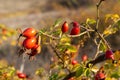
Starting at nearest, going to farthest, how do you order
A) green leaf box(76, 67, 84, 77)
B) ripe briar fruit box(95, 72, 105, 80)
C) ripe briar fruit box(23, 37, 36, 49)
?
ripe briar fruit box(23, 37, 36, 49), ripe briar fruit box(95, 72, 105, 80), green leaf box(76, 67, 84, 77)

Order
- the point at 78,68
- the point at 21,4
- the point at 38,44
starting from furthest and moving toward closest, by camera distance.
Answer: the point at 21,4
the point at 78,68
the point at 38,44

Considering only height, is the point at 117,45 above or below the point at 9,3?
below

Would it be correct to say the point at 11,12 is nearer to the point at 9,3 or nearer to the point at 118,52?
the point at 9,3

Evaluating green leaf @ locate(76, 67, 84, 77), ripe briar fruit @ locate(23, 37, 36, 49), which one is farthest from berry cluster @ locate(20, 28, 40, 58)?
green leaf @ locate(76, 67, 84, 77)

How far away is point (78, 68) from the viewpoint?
8.29 feet

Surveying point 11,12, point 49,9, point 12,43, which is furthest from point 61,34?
point 11,12

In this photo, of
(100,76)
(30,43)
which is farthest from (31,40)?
(100,76)

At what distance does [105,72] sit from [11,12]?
25104 millimetres

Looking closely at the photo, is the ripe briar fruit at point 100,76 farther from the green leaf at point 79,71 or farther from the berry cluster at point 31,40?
the berry cluster at point 31,40

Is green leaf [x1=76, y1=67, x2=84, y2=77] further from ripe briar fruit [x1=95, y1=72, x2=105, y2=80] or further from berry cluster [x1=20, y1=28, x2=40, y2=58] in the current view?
berry cluster [x1=20, y1=28, x2=40, y2=58]

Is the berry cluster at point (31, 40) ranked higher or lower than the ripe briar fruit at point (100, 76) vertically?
higher

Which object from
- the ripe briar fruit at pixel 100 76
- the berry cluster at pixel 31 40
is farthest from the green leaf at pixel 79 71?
the berry cluster at pixel 31 40

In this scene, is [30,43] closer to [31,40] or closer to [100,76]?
[31,40]

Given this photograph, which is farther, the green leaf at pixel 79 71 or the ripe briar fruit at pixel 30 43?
A: the green leaf at pixel 79 71
